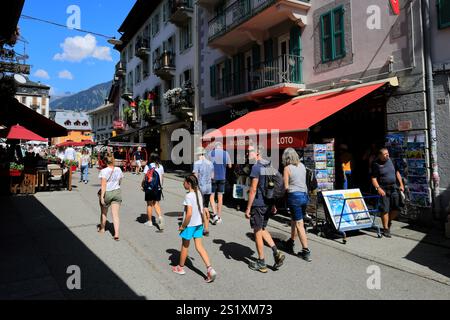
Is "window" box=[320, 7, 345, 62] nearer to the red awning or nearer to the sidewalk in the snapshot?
the red awning

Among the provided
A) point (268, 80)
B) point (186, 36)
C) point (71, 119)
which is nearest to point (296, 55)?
point (268, 80)

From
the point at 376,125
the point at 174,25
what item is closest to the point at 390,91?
the point at 376,125

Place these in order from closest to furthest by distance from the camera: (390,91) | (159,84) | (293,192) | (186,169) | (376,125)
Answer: (293,192) → (390,91) → (376,125) → (186,169) → (159,84)

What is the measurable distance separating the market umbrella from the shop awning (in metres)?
0.23

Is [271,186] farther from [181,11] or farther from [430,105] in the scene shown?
[181,11]

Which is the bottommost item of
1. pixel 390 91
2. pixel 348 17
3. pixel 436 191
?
pixel 436 191

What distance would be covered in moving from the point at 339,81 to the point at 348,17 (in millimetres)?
1901

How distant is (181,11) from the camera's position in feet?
65.9

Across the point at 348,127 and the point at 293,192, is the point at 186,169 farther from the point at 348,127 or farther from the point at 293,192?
the point at 293,192

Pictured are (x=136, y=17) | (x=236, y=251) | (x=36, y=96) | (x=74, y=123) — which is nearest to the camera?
(x=236, y=251)

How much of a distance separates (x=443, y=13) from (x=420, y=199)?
4.39 m

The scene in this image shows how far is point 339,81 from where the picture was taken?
408 inches

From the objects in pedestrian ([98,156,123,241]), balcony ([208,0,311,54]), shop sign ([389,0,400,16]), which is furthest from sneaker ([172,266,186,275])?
balcony ([208,0,311,54])
